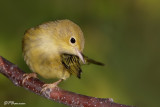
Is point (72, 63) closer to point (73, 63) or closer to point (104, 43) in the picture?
point (73, 63)

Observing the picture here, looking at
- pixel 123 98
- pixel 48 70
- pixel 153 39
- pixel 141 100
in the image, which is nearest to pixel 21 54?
pixel 48 70

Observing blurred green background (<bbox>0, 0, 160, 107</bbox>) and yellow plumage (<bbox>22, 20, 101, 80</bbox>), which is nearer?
yellow plumage (<bbox>22, 20, 101, 80</bbox>)

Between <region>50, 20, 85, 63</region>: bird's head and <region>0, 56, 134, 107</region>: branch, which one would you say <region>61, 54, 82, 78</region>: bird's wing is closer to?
<region>50, 20, 85, 63</region>: bird's head

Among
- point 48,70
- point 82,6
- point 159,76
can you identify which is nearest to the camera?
point 48,70

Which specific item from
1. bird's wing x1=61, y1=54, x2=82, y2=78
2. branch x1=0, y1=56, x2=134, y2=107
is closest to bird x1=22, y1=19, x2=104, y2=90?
bird's wing x1=61, y1=54, x2=82, y2=78

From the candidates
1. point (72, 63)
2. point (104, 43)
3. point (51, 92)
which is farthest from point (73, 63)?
point (104, 43)

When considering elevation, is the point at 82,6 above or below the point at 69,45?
above

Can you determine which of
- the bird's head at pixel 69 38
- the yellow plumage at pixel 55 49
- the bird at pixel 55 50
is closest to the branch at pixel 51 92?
the bird at pixel 55 50

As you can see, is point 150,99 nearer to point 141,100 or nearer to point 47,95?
point 141,100

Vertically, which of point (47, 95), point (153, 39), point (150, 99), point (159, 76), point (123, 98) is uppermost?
point (153, 39)
